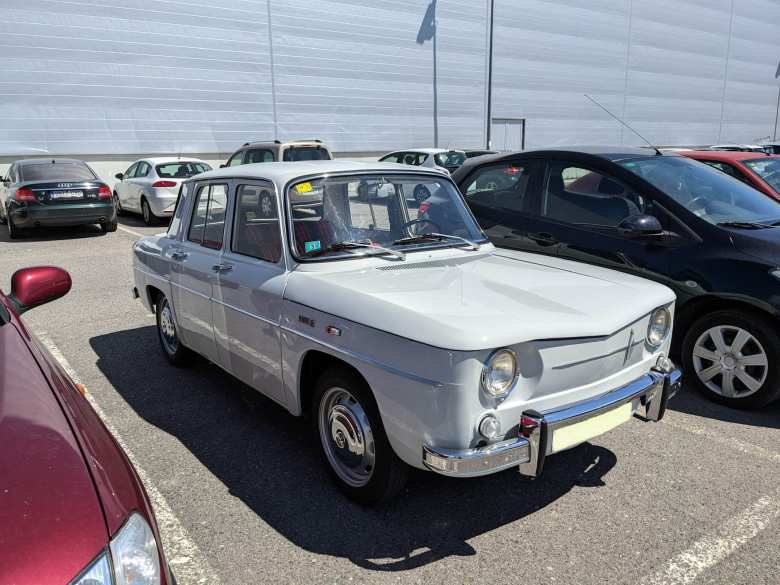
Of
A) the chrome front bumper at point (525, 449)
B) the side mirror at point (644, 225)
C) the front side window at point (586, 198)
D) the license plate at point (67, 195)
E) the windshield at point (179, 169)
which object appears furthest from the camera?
the windshield at point (179, 169)

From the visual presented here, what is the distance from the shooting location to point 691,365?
466 centimetres

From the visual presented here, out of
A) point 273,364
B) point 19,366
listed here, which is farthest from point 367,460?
point 19,366

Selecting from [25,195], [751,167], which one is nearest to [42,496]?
[751,167]

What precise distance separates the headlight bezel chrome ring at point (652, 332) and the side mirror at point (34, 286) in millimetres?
3062

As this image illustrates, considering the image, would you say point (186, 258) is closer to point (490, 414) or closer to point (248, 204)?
point (248, 204)

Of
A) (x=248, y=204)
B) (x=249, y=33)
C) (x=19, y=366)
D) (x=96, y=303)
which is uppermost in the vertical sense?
(x=249, y=33)

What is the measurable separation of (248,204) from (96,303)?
4.40 meters

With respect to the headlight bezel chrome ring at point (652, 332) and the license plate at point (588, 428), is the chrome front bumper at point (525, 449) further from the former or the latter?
the headlight bezel chrome ring at point (652, 332)

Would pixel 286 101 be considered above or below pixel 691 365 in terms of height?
above

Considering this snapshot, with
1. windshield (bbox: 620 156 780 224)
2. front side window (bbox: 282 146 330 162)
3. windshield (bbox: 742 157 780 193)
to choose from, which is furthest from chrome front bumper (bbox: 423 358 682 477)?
Answer: front side window (bbox: 282 146 330 162)

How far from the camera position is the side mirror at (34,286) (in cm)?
299

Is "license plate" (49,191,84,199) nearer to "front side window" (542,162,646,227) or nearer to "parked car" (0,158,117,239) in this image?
"parked car" (0,158,117,239)

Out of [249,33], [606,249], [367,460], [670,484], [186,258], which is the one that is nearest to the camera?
[367,460]

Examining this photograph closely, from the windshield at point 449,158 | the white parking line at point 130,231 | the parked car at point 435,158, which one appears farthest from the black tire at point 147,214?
the windshield at point 449,158
